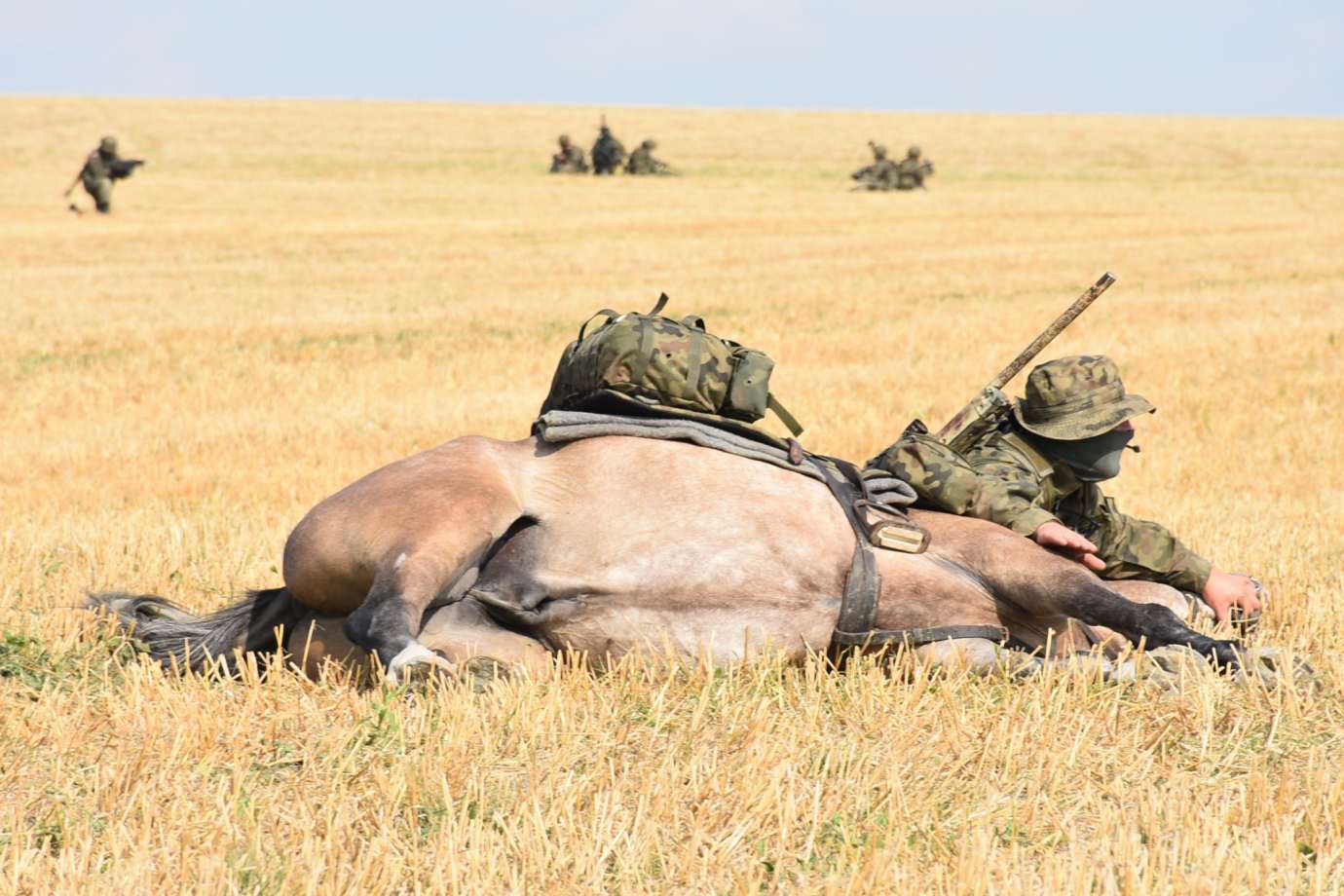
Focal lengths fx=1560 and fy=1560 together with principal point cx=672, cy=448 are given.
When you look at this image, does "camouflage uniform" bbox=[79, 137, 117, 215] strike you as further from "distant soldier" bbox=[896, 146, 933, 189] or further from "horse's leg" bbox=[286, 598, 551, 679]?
"horse's leg" bbox=[286, 598, 551, 679]

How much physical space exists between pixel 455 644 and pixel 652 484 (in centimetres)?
80

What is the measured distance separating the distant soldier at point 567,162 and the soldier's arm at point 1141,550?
43.8 metres

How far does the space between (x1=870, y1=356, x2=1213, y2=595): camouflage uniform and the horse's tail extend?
2.09 meters

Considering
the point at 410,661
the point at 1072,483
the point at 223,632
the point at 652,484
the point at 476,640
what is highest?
the point at 652,484

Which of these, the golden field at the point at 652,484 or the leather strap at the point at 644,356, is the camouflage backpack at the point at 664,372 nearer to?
the leather strap at the point at 644,356

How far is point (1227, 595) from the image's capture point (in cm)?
577

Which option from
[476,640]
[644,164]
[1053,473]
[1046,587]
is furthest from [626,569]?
[644,164]

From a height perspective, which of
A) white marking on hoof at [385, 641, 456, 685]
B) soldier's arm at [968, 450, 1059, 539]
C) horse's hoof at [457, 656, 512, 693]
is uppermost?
soldier's arm at [968, 450, 1059, 539]

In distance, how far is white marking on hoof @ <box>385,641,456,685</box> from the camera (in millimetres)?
4086

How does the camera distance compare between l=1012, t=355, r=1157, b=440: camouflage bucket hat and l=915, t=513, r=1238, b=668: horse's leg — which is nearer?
l=915, t=513, r=1238, b=668: horse's leg

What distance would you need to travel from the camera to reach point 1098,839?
3490mm

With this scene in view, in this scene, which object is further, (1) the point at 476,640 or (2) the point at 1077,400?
(2) the point at 1077,400

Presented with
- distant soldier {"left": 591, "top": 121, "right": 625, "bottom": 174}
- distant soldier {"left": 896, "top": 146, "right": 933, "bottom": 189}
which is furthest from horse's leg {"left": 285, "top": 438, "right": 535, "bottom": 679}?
distant soldier {"left": 591, "top": 121, "right": 625, "bottom": 174}

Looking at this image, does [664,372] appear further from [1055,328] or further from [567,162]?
[567,162]
